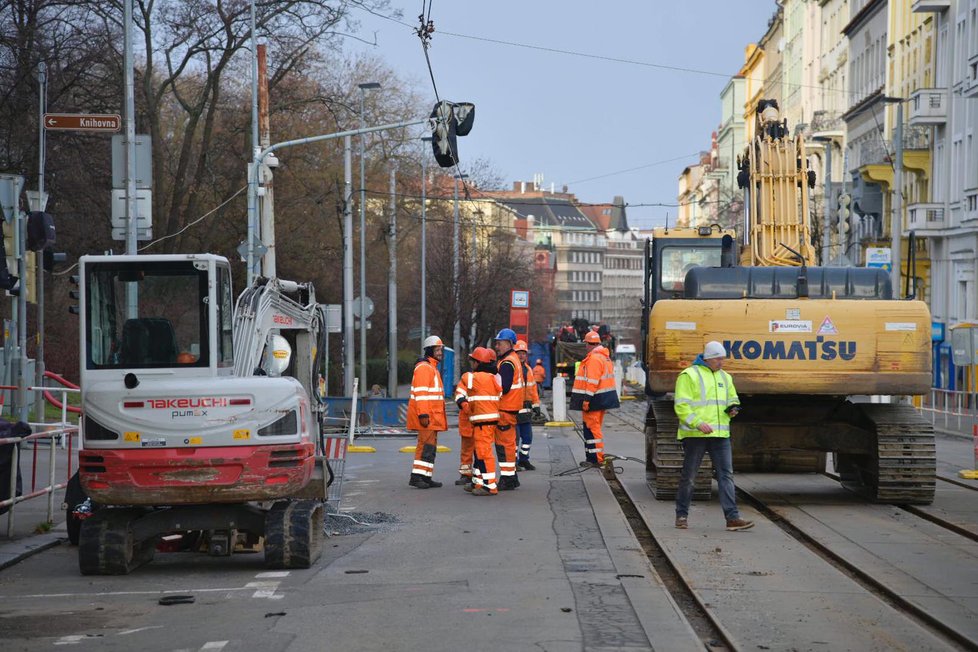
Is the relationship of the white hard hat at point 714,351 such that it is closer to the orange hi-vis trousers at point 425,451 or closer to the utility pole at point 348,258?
the orange hi-vis trousers at point 425,451

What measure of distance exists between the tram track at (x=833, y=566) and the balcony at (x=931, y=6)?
123 ft

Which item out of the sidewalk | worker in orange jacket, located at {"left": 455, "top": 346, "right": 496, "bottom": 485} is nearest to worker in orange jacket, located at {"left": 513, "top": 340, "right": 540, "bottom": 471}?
worker in orange jacket, located at {"left": 455, "top": 346, "right": 496, "bottom": 485}

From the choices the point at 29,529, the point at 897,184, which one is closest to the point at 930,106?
the point at 897,184

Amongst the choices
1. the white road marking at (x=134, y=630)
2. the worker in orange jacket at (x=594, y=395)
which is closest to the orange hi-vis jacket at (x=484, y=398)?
the worker in orange jacket at (x=594, y=395)

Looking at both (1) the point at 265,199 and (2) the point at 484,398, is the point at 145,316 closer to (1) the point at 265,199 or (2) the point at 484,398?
(2) the point at 484,398

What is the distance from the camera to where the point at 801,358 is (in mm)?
16016

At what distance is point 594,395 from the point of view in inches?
824

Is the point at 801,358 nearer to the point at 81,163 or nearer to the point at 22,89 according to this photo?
the point at 22,89

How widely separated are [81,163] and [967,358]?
18653 mm

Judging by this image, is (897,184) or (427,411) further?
(897,184)

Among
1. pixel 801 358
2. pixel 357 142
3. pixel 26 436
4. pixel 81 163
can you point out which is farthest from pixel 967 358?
pixel 357 142

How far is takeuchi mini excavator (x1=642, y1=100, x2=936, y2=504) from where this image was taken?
629 inches

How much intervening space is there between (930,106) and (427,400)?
38.2 m

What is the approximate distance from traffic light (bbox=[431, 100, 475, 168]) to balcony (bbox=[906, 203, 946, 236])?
31.8 metres
